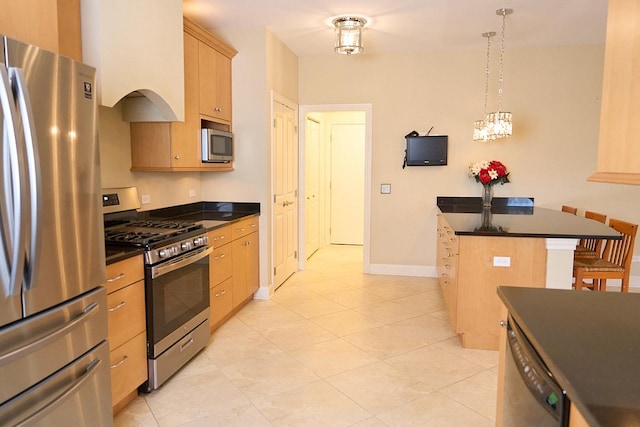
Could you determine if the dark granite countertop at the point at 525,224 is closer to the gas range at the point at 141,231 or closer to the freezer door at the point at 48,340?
the gas range at the point at 141,231

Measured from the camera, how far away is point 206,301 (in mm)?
3250

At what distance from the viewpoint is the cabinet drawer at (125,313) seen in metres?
2.29

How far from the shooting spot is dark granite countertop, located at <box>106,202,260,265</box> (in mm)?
3701

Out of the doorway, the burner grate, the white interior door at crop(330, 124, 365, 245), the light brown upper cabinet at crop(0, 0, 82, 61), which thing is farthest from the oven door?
the white interior door at crop(330, 124, 365, 245)

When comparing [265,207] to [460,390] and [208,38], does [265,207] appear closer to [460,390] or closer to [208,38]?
[208,38]

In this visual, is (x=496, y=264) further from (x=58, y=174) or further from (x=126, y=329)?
(x=58, y=174)

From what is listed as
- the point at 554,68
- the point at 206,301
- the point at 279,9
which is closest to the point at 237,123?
the point at 279,9

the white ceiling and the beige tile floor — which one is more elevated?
the white ceiling

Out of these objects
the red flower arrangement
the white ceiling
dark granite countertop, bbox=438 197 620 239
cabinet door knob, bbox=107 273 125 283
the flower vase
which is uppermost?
the white ceiling

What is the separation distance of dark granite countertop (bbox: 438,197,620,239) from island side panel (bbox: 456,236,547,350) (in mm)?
73

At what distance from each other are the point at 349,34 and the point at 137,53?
2079 millimetres

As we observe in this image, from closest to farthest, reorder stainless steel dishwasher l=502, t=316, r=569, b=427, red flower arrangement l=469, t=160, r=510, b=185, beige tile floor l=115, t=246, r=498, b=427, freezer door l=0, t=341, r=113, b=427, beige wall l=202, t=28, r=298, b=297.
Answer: stainless steel dishwasher l=502, t=316, r=569, b=427 < freezer door l=0, t=341, r=113, b=427 < beige tile floor l=115, t=246, r=498, b=427 < beige wall l=202, t=28, r=298, b=297 < red flower arrangement l=469, t=160, r=510, b=185

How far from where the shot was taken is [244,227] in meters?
4.11

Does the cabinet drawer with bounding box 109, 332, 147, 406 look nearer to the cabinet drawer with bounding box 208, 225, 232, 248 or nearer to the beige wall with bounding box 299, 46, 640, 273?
the cabinet drawer with bounding box 208, 225, 232, 248
